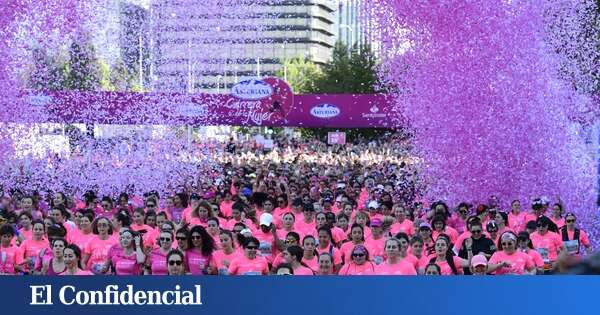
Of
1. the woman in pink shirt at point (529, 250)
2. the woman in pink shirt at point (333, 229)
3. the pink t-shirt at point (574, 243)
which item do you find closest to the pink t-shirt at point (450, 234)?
the woman in pink shirt at point (333, 229)

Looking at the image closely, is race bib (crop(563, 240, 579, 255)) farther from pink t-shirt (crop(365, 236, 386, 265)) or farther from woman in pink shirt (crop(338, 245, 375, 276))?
woman in pink shirt (crop(338, 245, 375, 276))

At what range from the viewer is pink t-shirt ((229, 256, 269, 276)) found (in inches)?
405

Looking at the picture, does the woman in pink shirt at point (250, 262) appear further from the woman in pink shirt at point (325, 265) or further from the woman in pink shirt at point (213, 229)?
the woman in pink shirt at point (213, 229)

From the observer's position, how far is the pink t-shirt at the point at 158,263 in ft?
34.1

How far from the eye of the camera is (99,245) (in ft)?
38.4

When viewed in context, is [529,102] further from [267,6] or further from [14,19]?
[14,19]

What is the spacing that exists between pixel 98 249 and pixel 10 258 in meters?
0.84

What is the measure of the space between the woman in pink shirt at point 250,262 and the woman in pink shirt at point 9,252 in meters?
2.26

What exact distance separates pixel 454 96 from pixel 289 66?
7694 cm

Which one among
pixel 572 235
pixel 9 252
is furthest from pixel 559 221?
pixel 9 252

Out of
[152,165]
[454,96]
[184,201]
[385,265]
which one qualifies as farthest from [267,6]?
[385,265]

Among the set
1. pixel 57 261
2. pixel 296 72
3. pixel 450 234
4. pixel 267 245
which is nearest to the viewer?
pixel 57 261

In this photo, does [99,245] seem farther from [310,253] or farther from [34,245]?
[310,253]

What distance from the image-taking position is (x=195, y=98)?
2341 cm
